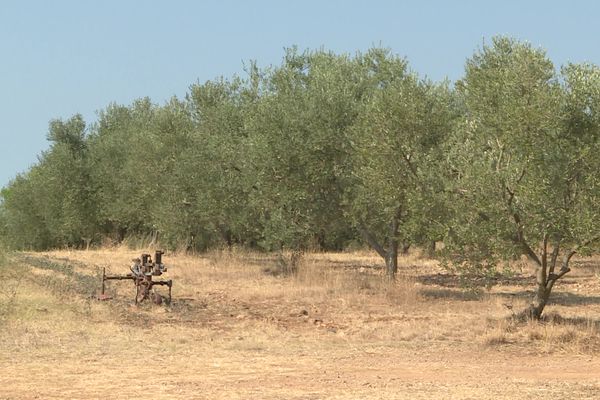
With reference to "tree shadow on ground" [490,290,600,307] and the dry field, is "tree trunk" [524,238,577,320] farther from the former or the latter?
"tree shadow on ground" [490,290,600,307]

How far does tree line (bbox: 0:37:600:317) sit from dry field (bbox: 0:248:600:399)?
7.18 feet

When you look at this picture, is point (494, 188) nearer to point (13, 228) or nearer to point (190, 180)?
point (190, 180)

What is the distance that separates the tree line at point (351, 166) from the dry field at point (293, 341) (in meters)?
2.19

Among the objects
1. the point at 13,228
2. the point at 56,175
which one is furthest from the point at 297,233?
the point at 13,228

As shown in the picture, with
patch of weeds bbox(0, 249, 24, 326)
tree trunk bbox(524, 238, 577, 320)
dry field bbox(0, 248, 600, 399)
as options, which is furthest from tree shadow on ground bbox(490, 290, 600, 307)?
patch of weeds bbox(0, 249, 24, 326)

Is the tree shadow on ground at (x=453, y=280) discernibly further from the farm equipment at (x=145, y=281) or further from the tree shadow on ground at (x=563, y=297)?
the farm equipment at (x=145, y=281)

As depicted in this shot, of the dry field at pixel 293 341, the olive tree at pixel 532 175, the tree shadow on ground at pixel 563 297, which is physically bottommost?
the dry field at pixel 293 341

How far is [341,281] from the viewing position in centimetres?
2658

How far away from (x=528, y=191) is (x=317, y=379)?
6.82 metres

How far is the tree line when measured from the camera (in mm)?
16719

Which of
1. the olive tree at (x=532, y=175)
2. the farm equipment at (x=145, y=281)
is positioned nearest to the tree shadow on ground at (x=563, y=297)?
the olive tree at (x=532, y=175)

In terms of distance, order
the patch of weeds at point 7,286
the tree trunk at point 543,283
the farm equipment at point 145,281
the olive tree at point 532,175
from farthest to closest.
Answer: the farm equipment at point 145,281
the patch of weeds at point 7,286
the tree trunk at point 543,283
the olive tree at point 532,175

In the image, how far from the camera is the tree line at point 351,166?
16719 mm

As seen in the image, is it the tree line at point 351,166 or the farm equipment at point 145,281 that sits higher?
the tree line at point 351,166
